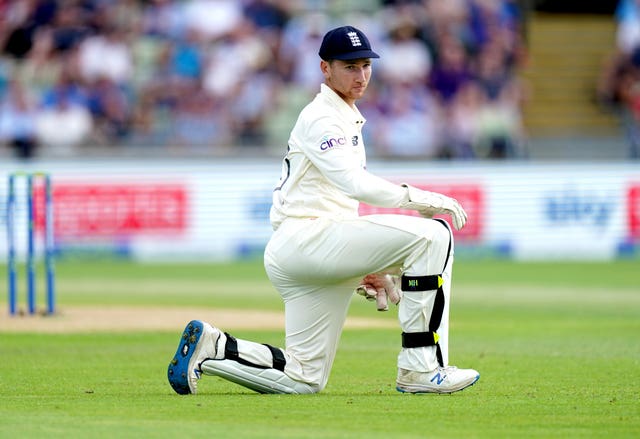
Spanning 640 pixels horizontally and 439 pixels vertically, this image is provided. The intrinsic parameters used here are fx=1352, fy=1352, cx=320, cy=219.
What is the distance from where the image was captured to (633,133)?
80.0 ft

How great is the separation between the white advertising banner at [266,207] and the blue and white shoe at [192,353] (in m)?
14.0

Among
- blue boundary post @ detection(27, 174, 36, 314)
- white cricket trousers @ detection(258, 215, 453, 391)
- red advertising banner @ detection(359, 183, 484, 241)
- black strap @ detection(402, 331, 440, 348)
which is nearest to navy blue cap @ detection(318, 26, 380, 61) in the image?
white cricket trousers @ detection(258, 215, 453, 391)

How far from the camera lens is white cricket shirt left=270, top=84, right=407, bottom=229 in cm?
734

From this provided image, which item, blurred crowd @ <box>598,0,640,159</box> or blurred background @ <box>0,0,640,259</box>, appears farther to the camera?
blurred crowd @ <box>598,0,640,159</box>

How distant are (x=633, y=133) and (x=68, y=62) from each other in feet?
33.3

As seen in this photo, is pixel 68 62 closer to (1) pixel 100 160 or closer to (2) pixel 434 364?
(1) pixel 100 160

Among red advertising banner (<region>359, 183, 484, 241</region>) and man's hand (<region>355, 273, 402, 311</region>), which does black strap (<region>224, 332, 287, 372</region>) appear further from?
red advertising banner (<region>359, 183, 484, 241</region>)

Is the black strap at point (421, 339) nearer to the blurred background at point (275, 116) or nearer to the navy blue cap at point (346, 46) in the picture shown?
the navy blue cap at point (346, 46)

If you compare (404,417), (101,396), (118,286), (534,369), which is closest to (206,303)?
(118,286)

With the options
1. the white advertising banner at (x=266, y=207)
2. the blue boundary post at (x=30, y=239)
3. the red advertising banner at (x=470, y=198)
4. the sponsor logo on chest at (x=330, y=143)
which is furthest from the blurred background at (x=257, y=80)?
the sponsor logo on chest at (x=330, y=143)

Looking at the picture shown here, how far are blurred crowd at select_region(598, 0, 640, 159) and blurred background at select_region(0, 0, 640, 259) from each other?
4 centimetres

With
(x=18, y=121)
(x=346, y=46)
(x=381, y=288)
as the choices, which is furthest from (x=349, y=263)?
(x=18, y=121)

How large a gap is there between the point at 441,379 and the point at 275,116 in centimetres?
1637

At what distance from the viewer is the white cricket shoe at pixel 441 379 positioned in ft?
24.7
